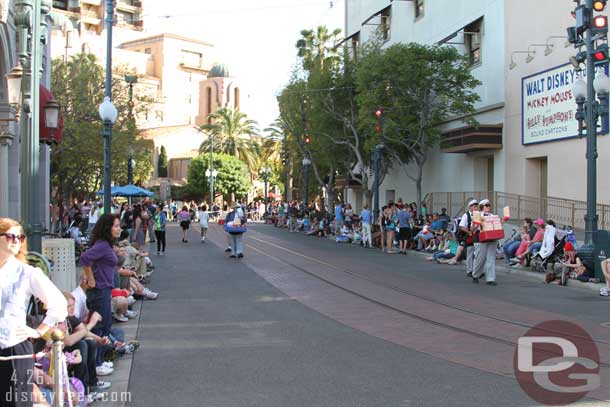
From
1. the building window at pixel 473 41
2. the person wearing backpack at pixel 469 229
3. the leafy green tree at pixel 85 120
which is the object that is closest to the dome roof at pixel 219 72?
the leafy green tree at pixel 85 120

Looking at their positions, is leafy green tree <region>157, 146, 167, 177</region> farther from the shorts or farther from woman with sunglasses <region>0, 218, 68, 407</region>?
woman with sunglasses <region>0, 218, 68, 407</region>

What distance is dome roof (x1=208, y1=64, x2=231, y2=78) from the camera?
Result: 96.9 metres

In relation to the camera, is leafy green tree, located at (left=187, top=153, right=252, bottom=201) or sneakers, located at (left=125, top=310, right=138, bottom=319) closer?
sneakers, located at (left=125, top=310, right=138, bottom=319)

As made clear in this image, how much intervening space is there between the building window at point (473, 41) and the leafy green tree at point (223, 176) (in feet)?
147

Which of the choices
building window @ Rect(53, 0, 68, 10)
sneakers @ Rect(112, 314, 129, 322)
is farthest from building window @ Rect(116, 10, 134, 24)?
sneakers @ Rect(112, 314, 129, 322)

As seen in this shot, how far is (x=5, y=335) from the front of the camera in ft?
15.3

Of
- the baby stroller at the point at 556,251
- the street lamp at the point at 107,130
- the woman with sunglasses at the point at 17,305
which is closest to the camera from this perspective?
the woman with sunglasses at the point at 17,305

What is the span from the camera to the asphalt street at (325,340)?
633 centimetres

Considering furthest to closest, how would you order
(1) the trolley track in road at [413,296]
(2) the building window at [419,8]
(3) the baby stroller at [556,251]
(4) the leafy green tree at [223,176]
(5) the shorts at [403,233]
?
1. (4) the leafy green tree at [223,176]
2. (2) the building window at [419,8]
3. (5) the shorts at [403,233]
4. (3) the baby stroller at [556,251]
5. (1) the trolley track in road at [413,296]

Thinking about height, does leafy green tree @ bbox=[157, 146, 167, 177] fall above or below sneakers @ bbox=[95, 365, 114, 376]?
above

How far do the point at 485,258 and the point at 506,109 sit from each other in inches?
541

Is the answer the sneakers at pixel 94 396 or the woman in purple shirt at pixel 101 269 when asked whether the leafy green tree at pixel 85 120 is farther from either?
the sneakers at pixel 94 396

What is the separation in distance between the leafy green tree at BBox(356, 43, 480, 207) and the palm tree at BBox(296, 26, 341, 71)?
7.79m

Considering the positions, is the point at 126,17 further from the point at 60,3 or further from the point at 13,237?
the point at 13,237
